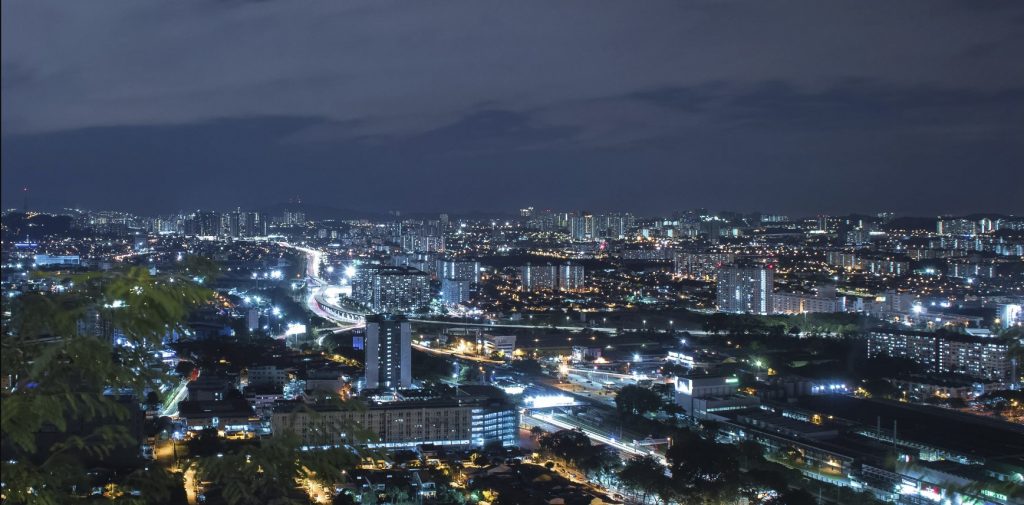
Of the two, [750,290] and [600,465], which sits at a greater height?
[750,290]

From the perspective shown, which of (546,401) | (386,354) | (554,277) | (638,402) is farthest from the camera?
(554,277)

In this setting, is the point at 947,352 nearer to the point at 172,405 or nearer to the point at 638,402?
the point at 638,402

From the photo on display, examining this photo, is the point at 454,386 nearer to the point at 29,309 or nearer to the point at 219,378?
the point at 219,378

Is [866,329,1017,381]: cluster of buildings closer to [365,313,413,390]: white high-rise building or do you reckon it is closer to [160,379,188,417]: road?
[365,313,413,390]: white high-rise building

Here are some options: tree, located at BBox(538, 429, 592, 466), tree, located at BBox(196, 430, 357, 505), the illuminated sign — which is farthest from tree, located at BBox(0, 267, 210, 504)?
the illuminated sign

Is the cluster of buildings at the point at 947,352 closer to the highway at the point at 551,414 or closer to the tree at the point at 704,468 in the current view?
the highway at the point at 551,414

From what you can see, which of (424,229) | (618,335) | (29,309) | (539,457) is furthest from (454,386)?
(424,229)

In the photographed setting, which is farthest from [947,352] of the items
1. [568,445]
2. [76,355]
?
[76,355]

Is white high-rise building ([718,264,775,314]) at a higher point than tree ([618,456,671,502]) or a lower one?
higher
